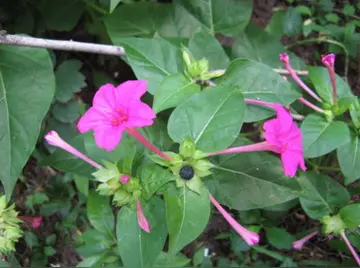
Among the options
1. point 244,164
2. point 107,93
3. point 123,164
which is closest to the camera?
point 107,93

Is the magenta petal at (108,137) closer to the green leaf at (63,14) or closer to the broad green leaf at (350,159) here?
the broad green leaf at (350,159)

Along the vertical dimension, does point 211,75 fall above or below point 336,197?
above

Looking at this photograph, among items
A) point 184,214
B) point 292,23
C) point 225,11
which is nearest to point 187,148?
point 184,214

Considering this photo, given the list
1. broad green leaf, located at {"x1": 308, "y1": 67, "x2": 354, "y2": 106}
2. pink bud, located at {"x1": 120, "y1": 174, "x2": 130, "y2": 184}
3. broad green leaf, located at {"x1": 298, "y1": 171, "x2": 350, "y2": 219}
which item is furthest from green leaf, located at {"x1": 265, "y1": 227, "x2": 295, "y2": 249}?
pink bud, located at {"x1": 120, "y1": 174, "x2": 130, "y2": 184}

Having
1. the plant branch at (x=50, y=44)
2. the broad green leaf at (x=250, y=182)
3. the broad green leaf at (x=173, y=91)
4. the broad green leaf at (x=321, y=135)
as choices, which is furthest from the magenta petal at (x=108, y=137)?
the broad green leaf at (x=321, y=135)

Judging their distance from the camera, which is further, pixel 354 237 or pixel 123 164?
pixel 354 237

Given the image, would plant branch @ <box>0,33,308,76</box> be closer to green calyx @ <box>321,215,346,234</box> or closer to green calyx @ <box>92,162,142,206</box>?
green calyx @ <box>92,162,142,206</box>

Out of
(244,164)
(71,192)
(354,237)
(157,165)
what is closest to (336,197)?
(354,237)

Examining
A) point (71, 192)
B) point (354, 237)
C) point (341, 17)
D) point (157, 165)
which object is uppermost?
point (341, 17)

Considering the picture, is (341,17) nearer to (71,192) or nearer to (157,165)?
(157,165)
